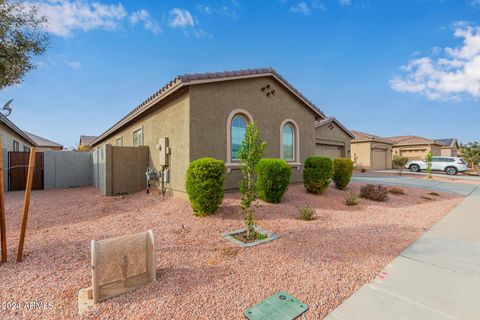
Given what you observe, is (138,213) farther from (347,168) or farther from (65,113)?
(65,113)

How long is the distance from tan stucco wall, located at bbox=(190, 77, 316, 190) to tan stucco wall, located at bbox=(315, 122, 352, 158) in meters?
6.28

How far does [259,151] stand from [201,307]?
2951mm

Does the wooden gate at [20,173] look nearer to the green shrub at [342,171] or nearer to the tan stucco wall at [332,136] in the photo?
the green shrub at [342,171]

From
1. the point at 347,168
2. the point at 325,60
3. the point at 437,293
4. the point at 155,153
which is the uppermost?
the point at 325,60

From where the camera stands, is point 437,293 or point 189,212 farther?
point 189,212

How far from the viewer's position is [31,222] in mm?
5777

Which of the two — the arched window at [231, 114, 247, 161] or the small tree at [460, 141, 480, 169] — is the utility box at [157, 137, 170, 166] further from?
the small tree at [460, 141, 480, 169]

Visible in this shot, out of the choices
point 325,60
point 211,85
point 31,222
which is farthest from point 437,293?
point 325,60

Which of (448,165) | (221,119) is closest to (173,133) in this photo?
(221,119)

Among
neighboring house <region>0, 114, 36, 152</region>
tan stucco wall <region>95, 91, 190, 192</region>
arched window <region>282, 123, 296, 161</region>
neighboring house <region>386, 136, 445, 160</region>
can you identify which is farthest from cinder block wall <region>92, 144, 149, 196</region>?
neighboring house <region>386, 136, 445, 160</region>

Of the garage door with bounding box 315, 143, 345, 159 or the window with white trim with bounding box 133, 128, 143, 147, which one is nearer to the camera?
the window with white trim with bounding box 133, 128, 143, 147

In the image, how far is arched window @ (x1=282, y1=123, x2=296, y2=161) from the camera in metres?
10.3

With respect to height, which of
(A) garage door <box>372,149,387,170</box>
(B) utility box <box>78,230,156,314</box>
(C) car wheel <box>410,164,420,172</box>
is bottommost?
(B) utility box <box>78,230,156,314</box>

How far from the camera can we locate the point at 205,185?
574 cm
